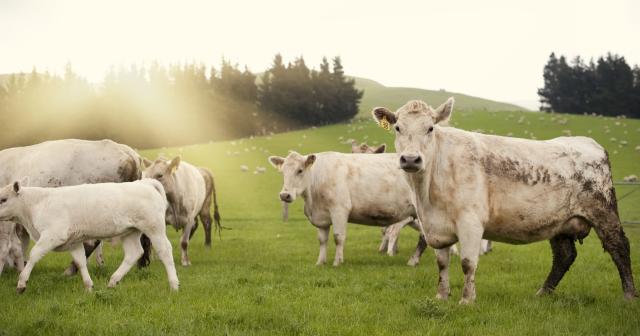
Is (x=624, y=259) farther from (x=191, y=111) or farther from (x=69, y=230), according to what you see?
(x=191, y=111)

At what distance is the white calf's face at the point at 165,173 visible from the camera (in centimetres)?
1305

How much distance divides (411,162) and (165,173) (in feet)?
23.5

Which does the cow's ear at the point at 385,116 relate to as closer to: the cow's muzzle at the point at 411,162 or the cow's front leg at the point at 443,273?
the cow's muzzle at the point at 411,162

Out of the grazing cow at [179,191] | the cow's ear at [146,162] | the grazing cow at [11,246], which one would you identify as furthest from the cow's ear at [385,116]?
the grazing cow at [11,246]

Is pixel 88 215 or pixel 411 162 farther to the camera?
pixel 88 215

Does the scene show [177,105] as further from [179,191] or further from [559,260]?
[559,260]

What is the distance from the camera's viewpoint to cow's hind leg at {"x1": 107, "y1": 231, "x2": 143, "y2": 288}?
378 inches

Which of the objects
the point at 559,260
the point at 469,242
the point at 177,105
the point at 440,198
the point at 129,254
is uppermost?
the point at 440,198

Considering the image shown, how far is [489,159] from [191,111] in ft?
264

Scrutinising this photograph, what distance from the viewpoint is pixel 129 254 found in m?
9.73

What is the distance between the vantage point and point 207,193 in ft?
56.0

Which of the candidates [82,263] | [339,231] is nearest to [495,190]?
[339,231]

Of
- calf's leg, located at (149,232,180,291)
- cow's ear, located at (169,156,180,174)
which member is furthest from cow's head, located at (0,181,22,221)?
cow's ear, located at (169,156,180,174)

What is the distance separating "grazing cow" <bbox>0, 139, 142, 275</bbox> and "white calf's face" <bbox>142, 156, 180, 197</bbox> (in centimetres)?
75
